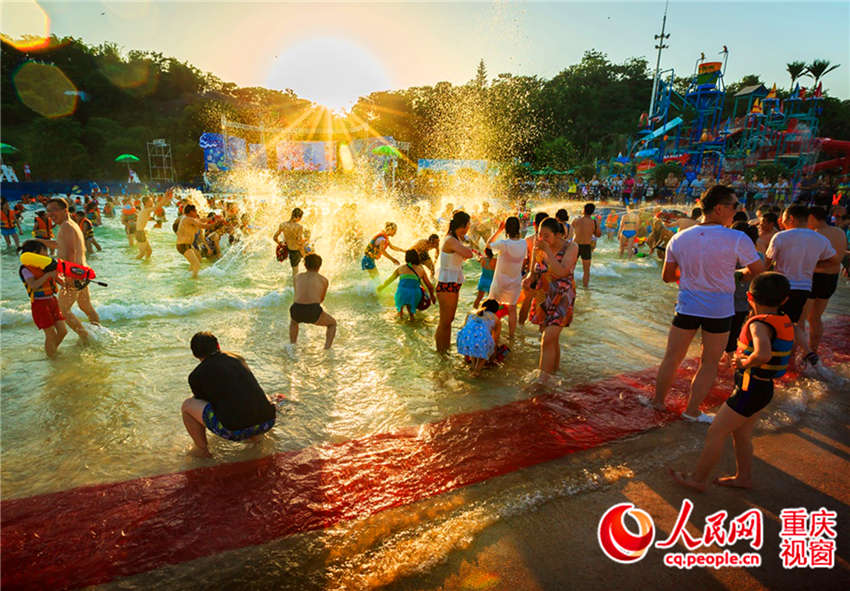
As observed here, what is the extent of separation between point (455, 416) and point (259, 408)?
200 centimetres

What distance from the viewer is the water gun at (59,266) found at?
17.3 feet

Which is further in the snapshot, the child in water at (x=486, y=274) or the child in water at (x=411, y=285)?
the child in water at (x=411, y=285)

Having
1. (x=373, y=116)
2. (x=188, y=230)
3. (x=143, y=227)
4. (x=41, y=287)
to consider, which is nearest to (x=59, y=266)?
(x=41, y=287)

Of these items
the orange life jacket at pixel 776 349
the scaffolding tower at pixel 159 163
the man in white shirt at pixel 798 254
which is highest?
the scaffolding tower at pixel 159 163

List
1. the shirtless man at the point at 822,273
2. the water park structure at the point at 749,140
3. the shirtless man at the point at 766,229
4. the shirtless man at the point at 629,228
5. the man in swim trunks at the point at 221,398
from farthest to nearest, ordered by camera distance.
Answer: the water park structure at the point at 749,140 < the shirtless man at the point at 629,228 < the shirtless man at the point at 766,229 < the shirtless man at the point at 822,273 < the man in swim trunks at the point at 221,398

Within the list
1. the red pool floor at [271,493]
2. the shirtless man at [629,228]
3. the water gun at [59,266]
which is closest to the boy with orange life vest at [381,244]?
the water gun at [59,266]

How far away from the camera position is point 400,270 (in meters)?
7.46

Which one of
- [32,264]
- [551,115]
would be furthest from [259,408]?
[551,115]

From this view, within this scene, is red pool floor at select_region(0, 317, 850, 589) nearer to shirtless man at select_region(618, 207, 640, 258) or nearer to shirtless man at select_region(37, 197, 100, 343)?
shirtless man at select_region(37, 197, 100, 343)

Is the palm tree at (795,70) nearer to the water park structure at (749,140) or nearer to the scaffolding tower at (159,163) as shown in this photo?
the water park structure at (749,140)

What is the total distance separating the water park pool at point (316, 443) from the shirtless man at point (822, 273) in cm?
75

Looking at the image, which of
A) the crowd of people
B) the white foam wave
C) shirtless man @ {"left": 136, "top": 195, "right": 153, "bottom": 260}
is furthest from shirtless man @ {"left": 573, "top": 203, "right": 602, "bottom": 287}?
shirtless man @ {"left": 136, "top": 195, "right": 153, "bottom": 260}

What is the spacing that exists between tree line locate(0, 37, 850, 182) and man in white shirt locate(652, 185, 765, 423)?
35.2 meters

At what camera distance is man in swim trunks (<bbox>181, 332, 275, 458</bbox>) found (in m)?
3.55
